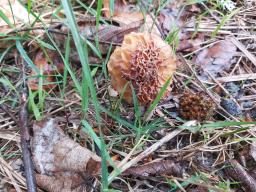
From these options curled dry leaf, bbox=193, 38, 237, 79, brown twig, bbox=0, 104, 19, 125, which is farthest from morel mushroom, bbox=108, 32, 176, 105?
brown twig, bbox=0, 104, 19, 125

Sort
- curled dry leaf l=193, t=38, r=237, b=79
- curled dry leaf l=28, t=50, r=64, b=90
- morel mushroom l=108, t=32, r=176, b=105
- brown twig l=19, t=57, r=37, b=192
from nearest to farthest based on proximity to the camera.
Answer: brown twig l=19, t=57, r=37, b=192
morel mushroom l=108, t=32, r=176, b=105
curled dry leaf l=28, t=50, r=64, b=90
curled dry leaf l=193, t=38, r=237, b=79

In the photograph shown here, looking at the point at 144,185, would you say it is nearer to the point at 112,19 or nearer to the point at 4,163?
the point at 4,163

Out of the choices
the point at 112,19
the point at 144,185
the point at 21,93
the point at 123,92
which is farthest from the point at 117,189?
the point at 112,19

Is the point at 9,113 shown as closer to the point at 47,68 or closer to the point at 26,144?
the point at 26,144

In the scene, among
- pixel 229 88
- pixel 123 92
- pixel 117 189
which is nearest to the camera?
pixel 117 189

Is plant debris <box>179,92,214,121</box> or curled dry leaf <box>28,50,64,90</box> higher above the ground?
curled dry leaf <box>28,50,64,90</box>

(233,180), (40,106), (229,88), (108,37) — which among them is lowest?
(233,180)

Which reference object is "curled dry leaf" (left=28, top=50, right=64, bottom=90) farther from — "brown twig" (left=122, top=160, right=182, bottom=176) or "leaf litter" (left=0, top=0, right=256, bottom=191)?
"brown twig" (left=122, top=160, right=182, bottom=176)
